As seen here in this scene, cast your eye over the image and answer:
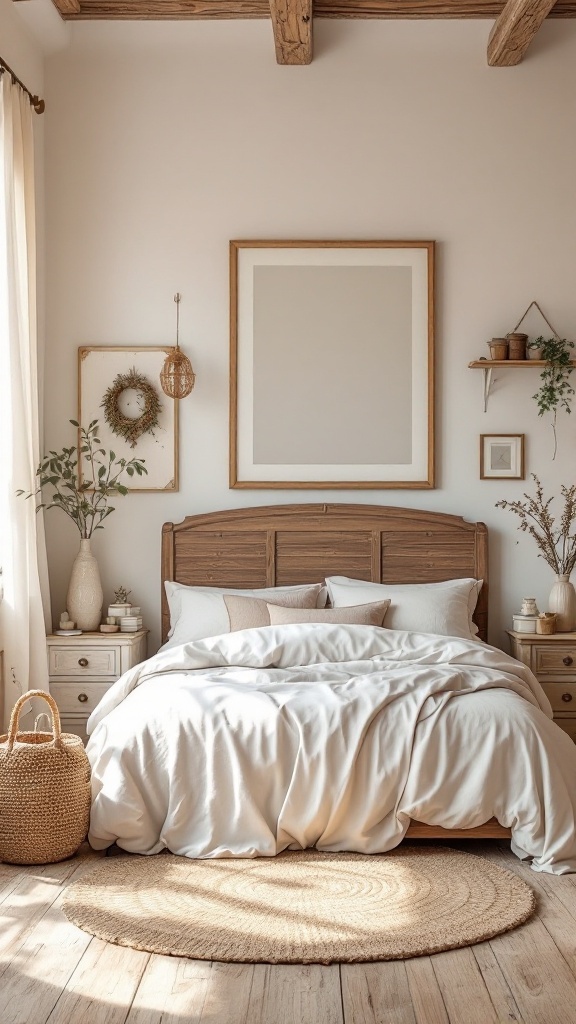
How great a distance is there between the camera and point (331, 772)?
3.44m

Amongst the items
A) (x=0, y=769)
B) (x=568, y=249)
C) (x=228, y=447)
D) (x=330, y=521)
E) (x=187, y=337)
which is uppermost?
(x=568, y=249)

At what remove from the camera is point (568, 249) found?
5102 millimetres

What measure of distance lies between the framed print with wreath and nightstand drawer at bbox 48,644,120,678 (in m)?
0.89

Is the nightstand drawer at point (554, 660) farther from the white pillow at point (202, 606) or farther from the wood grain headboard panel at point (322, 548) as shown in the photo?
the white pillow at point (202, 606)

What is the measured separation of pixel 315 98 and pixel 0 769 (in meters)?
3.58

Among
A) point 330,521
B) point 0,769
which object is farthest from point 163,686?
point 330,521

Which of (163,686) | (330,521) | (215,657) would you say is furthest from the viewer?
(330,521)

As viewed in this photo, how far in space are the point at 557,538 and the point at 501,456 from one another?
0.50m

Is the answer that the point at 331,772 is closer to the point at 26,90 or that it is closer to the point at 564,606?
the point at 564,606

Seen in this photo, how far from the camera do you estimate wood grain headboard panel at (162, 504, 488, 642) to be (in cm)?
505

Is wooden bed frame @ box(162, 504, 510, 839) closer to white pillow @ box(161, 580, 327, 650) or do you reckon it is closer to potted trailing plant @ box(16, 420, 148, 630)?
white pillow @ box(161, 580, 327, 650)

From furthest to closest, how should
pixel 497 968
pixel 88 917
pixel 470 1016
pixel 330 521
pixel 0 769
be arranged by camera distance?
pixel 330 521
pixel 0 769
pixel 88 917
pixel 497 968
pixel 470 1016

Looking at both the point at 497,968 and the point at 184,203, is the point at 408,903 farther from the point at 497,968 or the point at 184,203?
the point at 184,203

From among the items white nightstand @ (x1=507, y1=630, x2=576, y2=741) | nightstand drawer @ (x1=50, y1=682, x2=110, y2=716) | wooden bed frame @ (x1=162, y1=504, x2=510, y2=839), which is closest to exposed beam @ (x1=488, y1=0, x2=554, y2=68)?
wooden bed frame @ (x1=162, y1=504, x2=510, y2=839)
